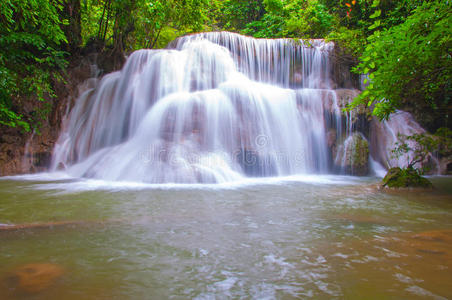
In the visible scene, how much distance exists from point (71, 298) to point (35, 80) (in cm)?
802

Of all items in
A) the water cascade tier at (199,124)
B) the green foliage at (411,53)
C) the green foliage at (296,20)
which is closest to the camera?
the green foliage at (411,53)

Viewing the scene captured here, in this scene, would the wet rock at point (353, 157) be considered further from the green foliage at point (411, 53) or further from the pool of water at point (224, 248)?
the pool of water at point (224, 248)

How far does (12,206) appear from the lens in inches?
170

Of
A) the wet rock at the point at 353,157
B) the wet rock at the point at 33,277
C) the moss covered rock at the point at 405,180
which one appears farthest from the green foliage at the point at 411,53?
the wet rock at the point at 33,277

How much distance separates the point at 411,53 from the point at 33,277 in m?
5.09

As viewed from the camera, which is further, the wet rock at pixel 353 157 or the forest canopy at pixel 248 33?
the wet rock at pixel 353 157

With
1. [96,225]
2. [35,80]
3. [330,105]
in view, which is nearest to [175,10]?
[35,80]

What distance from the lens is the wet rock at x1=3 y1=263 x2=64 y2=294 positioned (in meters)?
1.89

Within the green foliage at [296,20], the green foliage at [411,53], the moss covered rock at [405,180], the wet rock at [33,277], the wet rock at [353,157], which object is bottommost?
the wet rock at [33,277]

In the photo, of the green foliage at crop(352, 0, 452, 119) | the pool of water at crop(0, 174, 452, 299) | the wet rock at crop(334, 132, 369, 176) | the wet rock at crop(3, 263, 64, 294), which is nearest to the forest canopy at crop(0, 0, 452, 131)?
the green foliage at crop(352, 0, 452, 119)

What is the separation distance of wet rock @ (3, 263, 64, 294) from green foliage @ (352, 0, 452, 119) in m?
4.58

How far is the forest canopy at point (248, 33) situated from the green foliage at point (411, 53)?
14 millimetres

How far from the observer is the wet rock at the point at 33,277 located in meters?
1.89

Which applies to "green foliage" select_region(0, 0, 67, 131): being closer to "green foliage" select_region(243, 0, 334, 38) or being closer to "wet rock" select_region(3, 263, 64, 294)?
"wet rock" select_region(3, 263, 64, 294)
